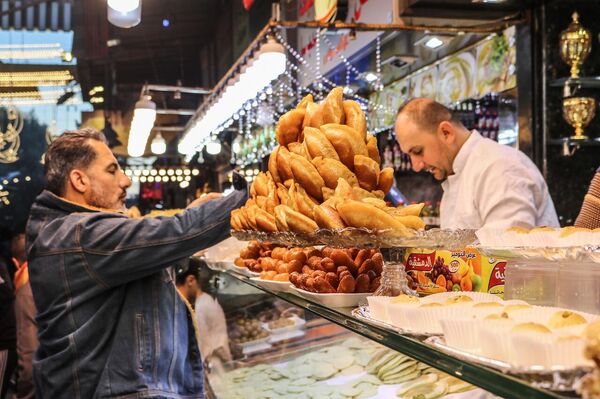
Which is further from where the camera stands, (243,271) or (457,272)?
(243,271)

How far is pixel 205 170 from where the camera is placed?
15969 mm

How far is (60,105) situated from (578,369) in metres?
13.4

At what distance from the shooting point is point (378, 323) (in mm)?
1276

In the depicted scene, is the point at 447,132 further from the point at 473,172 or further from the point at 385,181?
the point at 385,181

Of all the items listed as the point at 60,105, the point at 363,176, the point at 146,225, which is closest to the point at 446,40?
the point at 146,225

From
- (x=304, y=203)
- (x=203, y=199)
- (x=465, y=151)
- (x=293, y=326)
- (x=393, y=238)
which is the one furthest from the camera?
(x=465, y=151)

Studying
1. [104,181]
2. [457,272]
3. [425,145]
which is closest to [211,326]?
[104,181]

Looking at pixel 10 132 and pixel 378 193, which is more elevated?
pixel 10 132

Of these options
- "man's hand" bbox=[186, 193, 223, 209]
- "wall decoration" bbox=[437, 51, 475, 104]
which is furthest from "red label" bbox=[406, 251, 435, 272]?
"wall decoration" bbox=[437, 51, 475, 104]

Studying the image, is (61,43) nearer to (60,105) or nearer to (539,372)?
(60,105)

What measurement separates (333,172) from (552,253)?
28.9 inches

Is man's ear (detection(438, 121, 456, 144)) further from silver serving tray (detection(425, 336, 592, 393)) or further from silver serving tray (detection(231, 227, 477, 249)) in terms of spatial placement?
silver serving tray (detection(425, 336, 592, 393))

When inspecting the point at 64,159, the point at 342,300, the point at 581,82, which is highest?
the point at 581,82

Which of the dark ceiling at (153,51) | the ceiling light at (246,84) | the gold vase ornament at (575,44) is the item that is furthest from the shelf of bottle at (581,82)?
the dark ceiling at (153,51)
